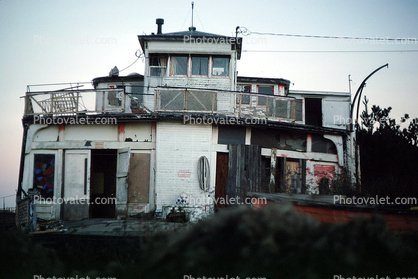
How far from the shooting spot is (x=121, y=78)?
63.1 feet

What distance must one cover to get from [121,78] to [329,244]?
16475 millimetres

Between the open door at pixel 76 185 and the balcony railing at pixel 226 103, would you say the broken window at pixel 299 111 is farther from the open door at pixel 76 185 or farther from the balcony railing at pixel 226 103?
the open door at pixel 76 185

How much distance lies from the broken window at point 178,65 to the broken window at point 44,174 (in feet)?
20.2

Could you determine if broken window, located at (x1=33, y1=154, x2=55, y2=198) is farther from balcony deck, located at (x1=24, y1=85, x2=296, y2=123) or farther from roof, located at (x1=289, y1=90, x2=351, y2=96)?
roof, located at (x1=289, y1=90, x2=351, y2=96)

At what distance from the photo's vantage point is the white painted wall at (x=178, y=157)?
43.9 feet

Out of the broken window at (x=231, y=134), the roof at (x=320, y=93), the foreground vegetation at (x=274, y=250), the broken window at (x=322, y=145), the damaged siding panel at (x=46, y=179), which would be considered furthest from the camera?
the roof at (x=320, y=93)

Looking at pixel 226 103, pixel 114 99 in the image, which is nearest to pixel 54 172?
pixel 114 99

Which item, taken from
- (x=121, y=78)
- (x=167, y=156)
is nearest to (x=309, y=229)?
(x=167, y=156)

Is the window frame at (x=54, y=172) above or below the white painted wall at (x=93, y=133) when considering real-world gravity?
below

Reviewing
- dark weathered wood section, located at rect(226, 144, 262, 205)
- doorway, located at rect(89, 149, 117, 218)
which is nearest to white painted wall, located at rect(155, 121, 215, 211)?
dark weathered wood section, located at rect(226, 144, 262, 205)

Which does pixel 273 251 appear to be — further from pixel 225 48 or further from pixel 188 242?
pixel 225 48

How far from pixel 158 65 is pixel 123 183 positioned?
18.9 feet

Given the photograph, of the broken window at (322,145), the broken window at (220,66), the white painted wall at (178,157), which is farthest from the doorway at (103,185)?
the broken window at (322,145)

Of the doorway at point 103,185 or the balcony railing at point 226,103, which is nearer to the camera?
the balcony railing at point 226,103
